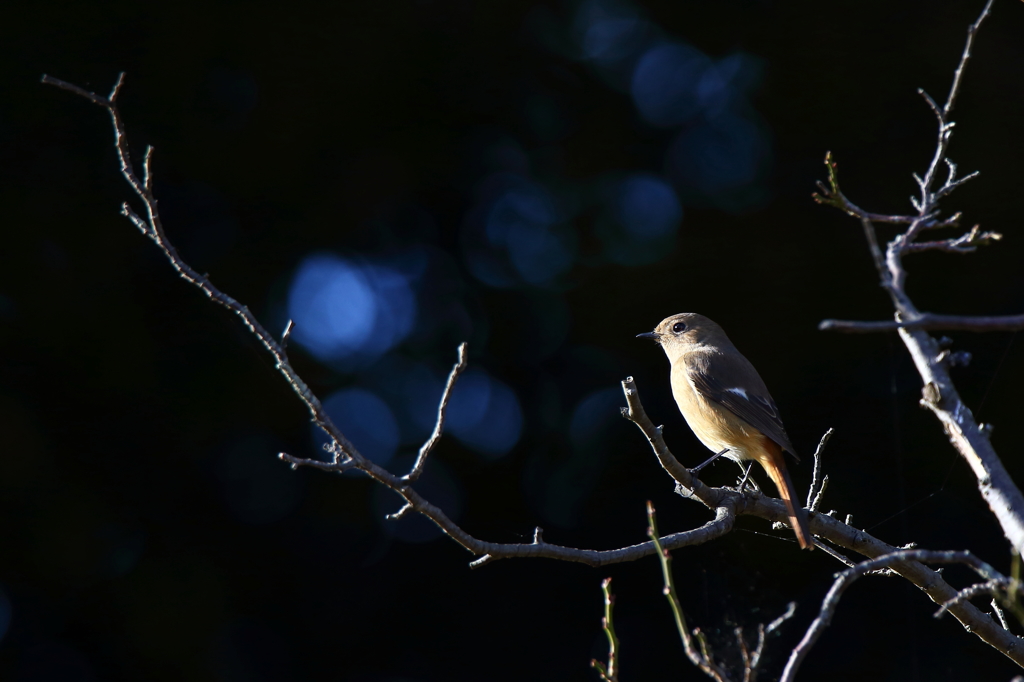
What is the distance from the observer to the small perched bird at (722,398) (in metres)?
2.94

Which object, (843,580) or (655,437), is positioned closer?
(843,580)

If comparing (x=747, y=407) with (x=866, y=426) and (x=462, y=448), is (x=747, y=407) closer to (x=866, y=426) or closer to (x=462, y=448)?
(x=866, y=426)

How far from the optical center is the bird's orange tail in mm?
2184

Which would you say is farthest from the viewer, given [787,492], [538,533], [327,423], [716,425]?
[716,425]

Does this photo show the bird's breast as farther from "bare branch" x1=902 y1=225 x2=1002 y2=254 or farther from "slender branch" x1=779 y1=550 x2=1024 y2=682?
"slender branch" x1=779 y1=550 x2=1024 y2=682

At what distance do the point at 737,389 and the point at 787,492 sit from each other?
675 mm

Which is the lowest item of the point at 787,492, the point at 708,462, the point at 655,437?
the point at 787,492

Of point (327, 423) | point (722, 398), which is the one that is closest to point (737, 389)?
point (722, 398)

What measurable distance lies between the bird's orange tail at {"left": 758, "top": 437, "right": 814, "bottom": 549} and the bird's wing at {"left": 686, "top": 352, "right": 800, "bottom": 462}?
0.17ft

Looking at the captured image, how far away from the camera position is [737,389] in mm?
3164

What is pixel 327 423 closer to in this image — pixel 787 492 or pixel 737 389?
pixel 787 492

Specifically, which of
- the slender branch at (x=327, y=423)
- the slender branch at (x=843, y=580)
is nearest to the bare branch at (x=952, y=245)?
the slender branch at (x=843, y=580)

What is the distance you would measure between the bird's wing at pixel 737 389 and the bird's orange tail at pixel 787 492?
2.0 inches

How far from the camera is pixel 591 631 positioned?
3900mm
